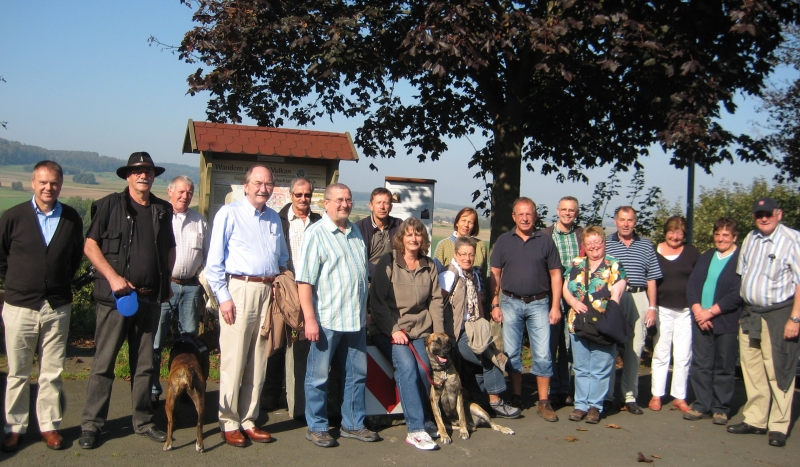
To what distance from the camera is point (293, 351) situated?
5.78 m

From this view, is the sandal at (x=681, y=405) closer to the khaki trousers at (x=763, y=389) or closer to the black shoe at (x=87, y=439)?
the khaki trousers at (x=763, y=389)

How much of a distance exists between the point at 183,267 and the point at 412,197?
359 centimetres

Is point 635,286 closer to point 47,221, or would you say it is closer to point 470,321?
point 470,321

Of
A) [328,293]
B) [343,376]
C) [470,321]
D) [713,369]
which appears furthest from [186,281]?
[713,369]

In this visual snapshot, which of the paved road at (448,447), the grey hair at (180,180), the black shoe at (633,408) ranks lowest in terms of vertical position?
the paved road at (448,447)

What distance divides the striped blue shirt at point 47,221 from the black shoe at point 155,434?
1.58 meters

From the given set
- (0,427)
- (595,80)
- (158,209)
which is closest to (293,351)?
(158,209)

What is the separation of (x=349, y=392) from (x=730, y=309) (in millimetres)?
3764

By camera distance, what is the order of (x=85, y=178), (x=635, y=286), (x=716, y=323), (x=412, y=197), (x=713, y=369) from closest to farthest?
(x=716, y=323) → (x=713, y=369) → (x=635, y=286) → (x=412, y=197) → (x=85, y=178)

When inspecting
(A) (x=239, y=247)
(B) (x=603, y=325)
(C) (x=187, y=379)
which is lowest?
(C) (x=187, y=379)

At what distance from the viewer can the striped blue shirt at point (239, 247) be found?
491 cm

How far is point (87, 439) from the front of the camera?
475 centimetres

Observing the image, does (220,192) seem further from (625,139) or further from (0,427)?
(625,139)

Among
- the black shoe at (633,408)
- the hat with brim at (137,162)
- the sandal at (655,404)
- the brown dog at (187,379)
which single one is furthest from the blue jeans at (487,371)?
the hat with brim at (137,162)
